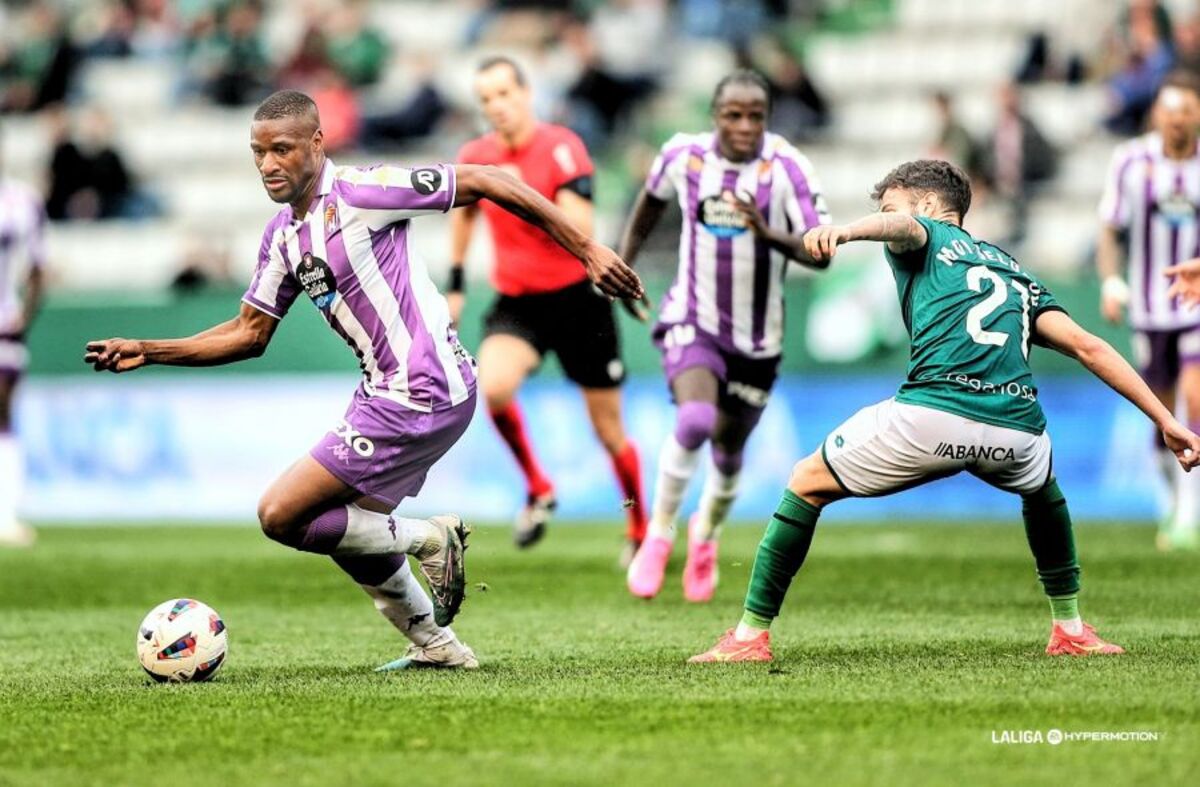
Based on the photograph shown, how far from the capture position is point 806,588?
10.7 metres

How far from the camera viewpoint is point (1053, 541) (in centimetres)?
737

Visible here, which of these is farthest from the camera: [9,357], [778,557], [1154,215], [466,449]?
[466,449]

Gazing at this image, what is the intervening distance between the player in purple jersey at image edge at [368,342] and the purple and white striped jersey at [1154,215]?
258 inches

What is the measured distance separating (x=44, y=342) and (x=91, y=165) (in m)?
3.98

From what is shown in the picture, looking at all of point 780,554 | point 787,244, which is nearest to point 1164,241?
point 787,244

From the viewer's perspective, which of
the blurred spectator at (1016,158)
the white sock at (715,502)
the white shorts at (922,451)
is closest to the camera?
the white shorts at (922,451)

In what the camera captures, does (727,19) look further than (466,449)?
Yes

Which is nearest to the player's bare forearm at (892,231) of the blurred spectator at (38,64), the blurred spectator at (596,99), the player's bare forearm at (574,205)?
the player's bare forearm at (574,205)

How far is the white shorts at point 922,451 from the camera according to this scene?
6953mm

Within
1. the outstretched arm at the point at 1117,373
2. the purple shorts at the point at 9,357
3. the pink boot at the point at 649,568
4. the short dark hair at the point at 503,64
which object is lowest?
the pink boot at the point at 649,568

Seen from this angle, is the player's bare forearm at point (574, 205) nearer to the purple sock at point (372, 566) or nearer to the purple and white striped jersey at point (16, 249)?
the purple sock at point (372, 566)

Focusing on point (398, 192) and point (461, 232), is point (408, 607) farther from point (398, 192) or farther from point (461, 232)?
point (461, 232)

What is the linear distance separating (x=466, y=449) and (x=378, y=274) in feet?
32.3

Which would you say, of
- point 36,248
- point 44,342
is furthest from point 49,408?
point 36,248
